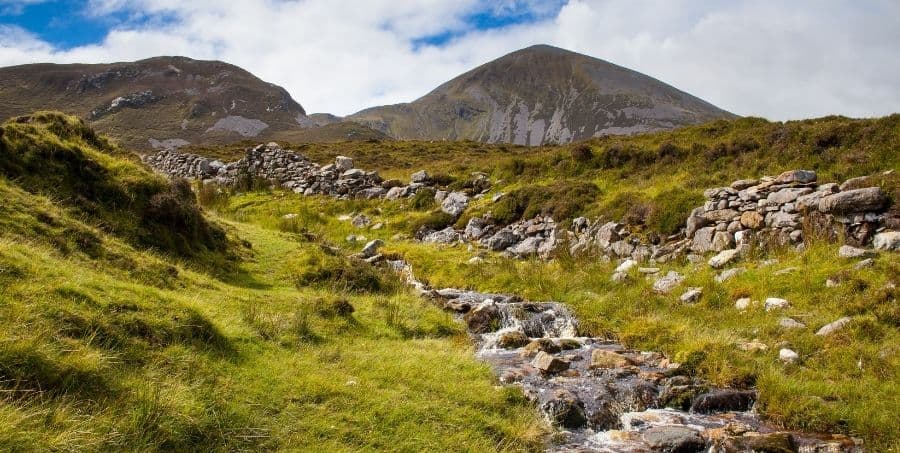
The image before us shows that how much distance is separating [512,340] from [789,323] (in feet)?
20.0

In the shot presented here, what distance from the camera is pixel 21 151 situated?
12.6 meters

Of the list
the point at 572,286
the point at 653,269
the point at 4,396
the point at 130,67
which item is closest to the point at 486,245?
the point at 572,286

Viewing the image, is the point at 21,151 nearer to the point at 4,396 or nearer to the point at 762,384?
the point at 4,396

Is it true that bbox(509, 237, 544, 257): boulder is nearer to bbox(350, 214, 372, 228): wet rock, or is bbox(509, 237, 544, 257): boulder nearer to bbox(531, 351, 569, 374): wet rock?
bbox(531, 351, 569, 374): wet rock

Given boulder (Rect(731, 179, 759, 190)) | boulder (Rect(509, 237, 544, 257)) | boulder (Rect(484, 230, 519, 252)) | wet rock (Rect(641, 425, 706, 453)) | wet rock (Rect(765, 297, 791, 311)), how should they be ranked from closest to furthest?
wet rock (Rect(641, 425, 706, 453))
wet rock (Rect(765, 297, 791, 311))
boulder (Rect(731, 179, 759, 190))
boulder (Rect(509, 237, 544, 257))
boulder (Rect(484, 230, 519, 252))

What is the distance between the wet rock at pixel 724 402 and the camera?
9.23 metres

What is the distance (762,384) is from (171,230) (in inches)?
582

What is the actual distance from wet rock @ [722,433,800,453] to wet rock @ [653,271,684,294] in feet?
23.3

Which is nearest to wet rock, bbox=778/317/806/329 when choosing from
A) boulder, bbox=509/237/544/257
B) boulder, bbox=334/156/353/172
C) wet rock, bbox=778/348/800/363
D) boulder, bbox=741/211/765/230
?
wet rock, bbox=778/348/800/363

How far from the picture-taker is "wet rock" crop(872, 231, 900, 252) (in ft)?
41.4

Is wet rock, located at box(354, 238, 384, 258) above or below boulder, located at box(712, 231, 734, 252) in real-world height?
below

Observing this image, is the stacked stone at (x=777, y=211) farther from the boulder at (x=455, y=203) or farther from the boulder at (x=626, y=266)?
the boulder at (x=455, y=203)


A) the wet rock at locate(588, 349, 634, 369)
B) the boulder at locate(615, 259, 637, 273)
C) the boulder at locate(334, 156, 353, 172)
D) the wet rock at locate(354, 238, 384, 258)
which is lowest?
the wet rock at locate(588, 349, 634, 369)

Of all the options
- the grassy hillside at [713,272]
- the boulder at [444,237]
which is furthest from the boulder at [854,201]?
the boulder at [444,237]
